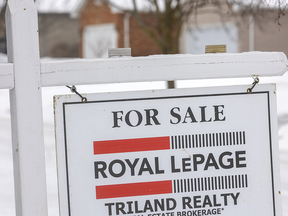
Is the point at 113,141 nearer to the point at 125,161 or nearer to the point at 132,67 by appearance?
the point at 125,161

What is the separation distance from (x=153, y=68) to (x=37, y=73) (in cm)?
56

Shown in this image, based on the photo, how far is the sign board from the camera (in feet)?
6.27

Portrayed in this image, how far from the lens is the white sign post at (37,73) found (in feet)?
5.92

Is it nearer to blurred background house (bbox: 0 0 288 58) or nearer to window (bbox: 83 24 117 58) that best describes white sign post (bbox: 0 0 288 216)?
blurred background house (bbox: 0 0 288 58)

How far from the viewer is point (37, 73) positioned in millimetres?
1827

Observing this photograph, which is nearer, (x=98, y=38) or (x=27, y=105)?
(x=27, y=105)

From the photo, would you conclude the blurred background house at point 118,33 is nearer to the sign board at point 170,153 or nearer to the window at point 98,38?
the window at point 98,38

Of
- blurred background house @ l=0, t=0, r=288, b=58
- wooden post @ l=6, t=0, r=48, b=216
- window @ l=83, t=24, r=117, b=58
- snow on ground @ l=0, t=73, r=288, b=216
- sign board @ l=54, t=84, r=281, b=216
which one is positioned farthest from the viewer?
window @ l=83, t=24, r=117, b=58

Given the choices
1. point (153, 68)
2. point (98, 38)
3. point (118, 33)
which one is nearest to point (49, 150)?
point (153, 68)

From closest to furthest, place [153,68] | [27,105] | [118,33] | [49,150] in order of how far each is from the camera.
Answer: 1. [27,105]
2. [153,68]
3. [49,150]
4. [118,33]

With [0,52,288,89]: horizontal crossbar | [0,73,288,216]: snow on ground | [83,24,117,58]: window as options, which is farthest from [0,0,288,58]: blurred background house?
[0,52,288,89]: horizontal crossbar

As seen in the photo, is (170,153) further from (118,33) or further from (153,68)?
(118,33)

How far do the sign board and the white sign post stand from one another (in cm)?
9

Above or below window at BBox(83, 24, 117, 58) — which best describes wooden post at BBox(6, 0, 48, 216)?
below
